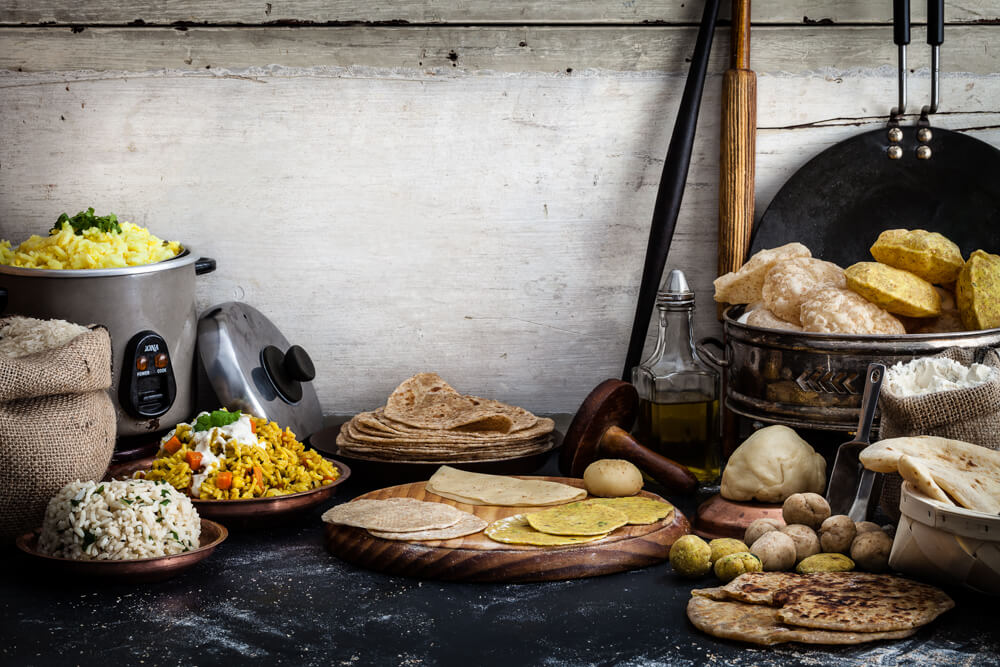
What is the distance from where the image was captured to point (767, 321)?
5.17ft

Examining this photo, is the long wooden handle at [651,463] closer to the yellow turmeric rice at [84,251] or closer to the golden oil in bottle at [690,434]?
the golden oil in bottle at [690,434]

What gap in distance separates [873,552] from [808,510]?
12 centimetres

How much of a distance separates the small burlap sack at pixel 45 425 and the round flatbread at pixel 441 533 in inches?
17.0

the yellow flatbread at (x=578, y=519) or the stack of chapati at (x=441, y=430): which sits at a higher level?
the stack of chapati at (x=441, y=430)

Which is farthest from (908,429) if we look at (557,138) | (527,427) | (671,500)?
(557,138)

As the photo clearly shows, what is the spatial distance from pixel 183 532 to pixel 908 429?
99cm

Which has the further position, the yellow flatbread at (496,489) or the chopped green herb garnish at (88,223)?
the chopped green herb garnish at (88,223)

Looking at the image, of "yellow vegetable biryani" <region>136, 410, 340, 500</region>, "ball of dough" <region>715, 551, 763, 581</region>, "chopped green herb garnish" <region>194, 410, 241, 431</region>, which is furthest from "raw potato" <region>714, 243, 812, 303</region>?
"chopped green herb garnish" <region>194, 410, 241, 431</region>

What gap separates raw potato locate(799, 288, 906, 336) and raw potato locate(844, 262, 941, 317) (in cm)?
2

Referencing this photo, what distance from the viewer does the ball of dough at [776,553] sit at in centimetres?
123

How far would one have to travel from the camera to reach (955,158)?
6.01 ft

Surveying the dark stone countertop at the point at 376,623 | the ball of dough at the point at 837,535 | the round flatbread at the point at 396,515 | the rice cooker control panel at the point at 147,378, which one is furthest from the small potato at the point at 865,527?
the rice cooker control panel at the point at 147,378

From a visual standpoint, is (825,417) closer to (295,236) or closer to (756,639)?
(756,639)

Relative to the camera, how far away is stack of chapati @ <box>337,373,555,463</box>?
5.32ft
